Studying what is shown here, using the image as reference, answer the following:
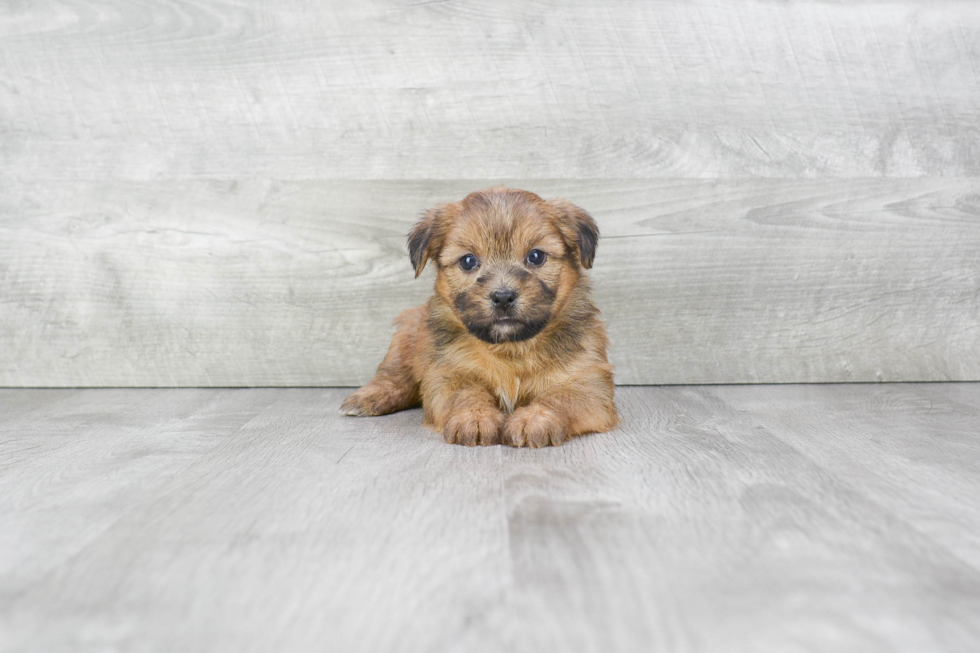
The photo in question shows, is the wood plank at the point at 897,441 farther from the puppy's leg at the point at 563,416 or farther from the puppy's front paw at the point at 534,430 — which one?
the puppy's front paw at the point at 534,430

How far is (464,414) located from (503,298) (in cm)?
37

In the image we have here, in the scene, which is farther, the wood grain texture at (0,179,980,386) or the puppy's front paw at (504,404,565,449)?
the wood grain texture at (0,179,980,386)

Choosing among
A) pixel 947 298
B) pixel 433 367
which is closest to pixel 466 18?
pixel 433 367

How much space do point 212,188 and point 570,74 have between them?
5.41 feet

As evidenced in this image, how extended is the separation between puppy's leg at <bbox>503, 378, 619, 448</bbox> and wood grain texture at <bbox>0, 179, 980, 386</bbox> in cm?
100

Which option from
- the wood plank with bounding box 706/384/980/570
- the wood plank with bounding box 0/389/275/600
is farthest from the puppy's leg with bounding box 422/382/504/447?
the wood plank with bounding box 706/384/980/570

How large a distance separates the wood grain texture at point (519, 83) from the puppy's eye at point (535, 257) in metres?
1.00

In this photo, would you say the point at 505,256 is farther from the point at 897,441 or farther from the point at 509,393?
the point at 897,441

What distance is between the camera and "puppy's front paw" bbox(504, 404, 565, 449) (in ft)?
6.82

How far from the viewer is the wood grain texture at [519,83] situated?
3.19 m

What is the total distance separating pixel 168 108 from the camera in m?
3.23

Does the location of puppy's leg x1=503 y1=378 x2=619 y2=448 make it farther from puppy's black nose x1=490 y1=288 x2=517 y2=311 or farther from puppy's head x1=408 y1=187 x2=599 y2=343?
puppy's black nose x1=490 y1=288 x2=517 y2=311

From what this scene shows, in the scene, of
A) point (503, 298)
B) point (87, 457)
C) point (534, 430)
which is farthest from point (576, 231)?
point (87, 457)

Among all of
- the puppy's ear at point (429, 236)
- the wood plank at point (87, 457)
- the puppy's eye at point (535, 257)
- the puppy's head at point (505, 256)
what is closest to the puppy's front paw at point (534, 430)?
the puppy's head at point (505, 256)
